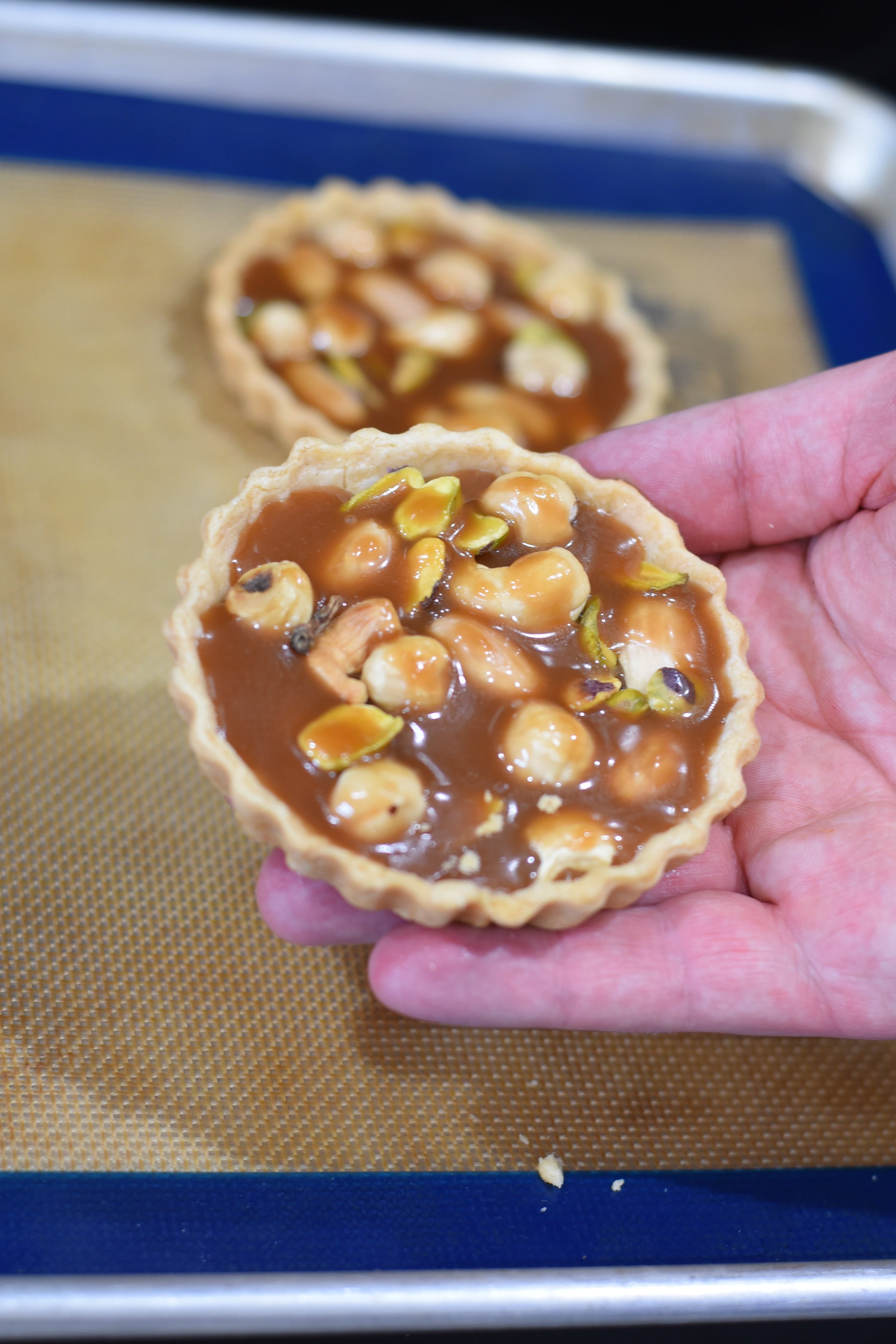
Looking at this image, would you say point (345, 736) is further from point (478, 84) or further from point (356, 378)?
point (478, 84)

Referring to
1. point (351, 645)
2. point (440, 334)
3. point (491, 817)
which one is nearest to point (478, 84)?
point (440, 334)

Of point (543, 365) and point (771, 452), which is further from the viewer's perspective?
point (543, 365)

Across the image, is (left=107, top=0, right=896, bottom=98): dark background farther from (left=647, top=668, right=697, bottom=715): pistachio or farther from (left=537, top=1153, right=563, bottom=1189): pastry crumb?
(left=537, top=1153, right=563, bottom=1189): pastry crumb

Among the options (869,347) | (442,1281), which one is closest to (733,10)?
(869,347)

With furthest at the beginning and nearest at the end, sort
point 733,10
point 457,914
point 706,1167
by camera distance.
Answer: point 733,10
point 706,1167
point 457,914

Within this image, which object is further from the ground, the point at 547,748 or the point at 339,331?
the point at 547,748

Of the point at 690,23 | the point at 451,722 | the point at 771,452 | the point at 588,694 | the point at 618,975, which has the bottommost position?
the point at 618,975

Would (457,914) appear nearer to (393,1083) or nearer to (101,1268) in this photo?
(393,1083)

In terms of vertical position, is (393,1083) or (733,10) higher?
(733,10)
